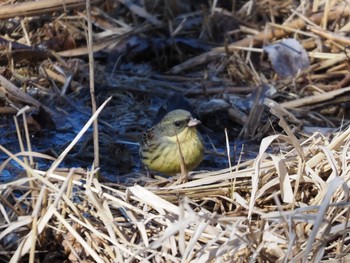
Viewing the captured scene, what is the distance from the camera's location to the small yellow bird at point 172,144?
5.45m

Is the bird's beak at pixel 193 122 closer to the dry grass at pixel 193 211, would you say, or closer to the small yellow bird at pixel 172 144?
the small yellow bird at pixel 172 144

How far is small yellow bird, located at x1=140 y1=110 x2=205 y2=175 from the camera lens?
5445mm

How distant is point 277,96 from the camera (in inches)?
271

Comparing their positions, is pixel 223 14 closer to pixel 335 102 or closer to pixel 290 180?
pixel 335 102

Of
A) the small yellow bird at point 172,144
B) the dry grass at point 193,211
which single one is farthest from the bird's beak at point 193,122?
the dry grass at point 193,211

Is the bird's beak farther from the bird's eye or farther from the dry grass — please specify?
the dry grass

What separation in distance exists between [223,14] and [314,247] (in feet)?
14.3

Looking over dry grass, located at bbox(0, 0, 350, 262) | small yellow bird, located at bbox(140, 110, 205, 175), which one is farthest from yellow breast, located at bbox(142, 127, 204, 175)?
dry grass, located at bbox(0, 0, 350, 262)

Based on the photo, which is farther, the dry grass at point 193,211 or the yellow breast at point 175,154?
the yellow breast at point 175,154

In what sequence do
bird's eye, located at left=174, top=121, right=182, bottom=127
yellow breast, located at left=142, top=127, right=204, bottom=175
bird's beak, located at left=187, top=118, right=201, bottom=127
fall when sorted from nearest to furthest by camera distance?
yellow breast, located at left=142, top=127, right=204, bottom=175, bird's beak, located at left=187, top=118, right=201, bottom=127, bird's eye, located at left=174, top=121, right=182, bottom=127

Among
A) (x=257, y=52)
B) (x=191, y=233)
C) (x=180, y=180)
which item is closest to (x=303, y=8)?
(x=257, y=52)

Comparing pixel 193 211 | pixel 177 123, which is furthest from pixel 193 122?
pixel 193 211

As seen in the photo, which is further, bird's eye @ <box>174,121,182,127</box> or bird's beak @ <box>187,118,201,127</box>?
bird's eye @ <box>174,121,182,127</box>

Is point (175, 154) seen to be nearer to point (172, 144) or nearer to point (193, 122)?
point (172, 144)
